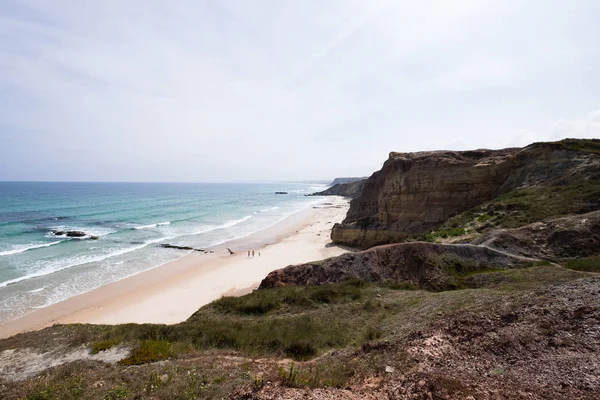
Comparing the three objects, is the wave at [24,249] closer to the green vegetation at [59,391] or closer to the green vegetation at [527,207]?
the green vegetation at [59,391]

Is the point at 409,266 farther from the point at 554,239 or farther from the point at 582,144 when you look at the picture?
the point at 582,144

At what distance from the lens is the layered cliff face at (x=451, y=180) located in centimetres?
2577

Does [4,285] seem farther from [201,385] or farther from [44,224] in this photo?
[44,224]

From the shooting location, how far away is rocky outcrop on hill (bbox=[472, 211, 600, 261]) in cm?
1562

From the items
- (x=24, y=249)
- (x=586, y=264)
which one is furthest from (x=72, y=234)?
(x=586, y=264)

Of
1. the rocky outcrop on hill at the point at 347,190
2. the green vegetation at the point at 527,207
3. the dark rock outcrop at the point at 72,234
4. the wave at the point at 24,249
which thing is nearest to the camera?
the green vegetation at the point at 527,207

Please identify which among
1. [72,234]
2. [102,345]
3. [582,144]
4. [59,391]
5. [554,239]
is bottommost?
[72,234]

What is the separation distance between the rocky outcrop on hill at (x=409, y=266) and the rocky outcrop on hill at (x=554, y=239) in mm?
1182

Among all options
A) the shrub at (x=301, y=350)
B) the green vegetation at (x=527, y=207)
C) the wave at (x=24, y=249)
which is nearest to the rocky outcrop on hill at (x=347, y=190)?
the green vegetation at (x=527, y=207)

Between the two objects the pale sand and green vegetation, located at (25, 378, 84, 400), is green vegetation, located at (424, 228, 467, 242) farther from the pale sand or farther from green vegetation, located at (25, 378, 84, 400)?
green vegetation, located at (25, 378, 84, 400)

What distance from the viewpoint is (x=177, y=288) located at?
87.0 feet

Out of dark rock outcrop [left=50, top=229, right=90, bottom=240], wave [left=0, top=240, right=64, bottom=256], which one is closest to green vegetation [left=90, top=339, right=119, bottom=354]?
wave [left=0, top=240, right=64, bottom=256]

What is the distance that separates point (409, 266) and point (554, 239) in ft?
26.6

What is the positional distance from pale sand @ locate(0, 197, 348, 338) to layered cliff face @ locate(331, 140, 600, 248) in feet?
21.9
